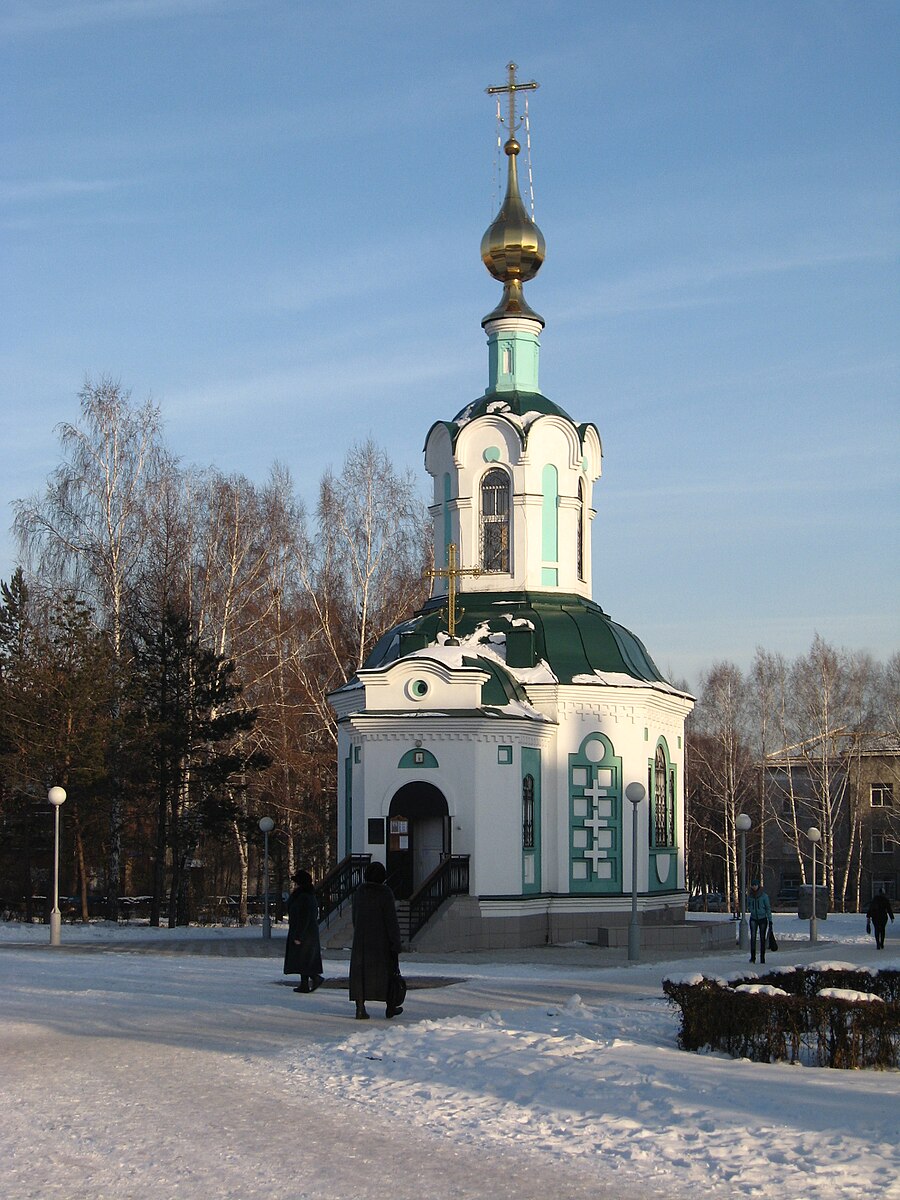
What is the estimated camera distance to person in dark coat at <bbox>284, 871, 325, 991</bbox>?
15.4 metres

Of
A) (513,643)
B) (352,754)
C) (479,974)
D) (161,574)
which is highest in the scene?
(161,574)

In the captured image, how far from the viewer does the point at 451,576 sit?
91.0 ft

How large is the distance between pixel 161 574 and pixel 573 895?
44.4ft

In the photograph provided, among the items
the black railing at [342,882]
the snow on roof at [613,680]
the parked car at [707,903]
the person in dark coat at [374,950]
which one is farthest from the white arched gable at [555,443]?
the parked car at [707,903]

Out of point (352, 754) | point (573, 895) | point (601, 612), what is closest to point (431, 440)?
point (601, 612)

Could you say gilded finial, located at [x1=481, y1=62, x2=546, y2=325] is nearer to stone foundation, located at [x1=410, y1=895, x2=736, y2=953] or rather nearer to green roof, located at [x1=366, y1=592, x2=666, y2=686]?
green roof, located at [x1=366, y1=592, x2=666, y2=686]

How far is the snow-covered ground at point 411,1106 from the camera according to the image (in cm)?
728

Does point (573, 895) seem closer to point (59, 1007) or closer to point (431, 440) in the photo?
point (431, 440)

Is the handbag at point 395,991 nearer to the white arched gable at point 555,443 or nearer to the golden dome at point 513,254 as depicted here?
the white arched gable at point 555,443

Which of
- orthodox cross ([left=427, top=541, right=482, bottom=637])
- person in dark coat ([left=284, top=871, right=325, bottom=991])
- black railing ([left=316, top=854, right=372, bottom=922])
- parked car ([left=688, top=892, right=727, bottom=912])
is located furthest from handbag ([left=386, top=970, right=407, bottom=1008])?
parked car ([left=688, top=892, right=727, bottom=912])

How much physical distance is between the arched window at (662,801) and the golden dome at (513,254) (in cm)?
892

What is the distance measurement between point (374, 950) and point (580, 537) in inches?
695

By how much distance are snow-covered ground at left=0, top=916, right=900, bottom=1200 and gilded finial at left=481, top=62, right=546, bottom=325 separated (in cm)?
1815

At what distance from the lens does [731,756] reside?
47.1 meters
